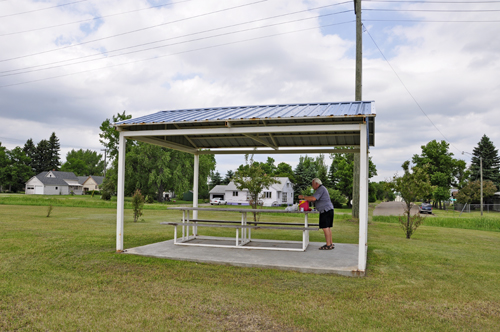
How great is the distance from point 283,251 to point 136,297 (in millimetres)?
4219

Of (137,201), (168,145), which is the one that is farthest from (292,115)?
(137,201)

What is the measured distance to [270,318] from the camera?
4.27 meters

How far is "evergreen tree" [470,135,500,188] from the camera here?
54906 mm

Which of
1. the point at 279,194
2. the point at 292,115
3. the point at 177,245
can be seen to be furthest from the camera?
the point at 279,194

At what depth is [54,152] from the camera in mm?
95062

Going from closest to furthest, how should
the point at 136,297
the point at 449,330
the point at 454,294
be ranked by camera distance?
the point at 449,330, the point at 136,297, the point at 454,294

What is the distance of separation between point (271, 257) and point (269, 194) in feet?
149

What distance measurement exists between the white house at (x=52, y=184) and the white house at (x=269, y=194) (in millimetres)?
40871

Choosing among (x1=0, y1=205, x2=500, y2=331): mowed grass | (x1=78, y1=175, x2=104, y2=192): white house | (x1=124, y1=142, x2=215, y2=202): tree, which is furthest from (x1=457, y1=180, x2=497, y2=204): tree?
(x1=78, y1=175, x2=104, y2=192): white house

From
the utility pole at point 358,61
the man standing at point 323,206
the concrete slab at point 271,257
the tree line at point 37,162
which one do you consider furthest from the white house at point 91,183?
the man standing at point 323,206

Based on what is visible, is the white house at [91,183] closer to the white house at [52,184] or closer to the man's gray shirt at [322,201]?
the white house at [52,184]

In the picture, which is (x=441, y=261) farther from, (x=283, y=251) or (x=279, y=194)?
(x=279, y=194)

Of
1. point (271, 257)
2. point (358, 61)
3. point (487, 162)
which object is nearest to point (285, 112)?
point (271, 257)

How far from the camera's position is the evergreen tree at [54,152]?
9331cm
